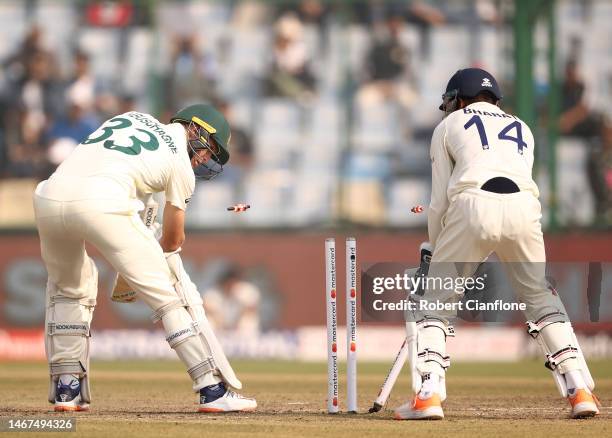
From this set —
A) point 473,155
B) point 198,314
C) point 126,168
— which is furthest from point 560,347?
point 126,168

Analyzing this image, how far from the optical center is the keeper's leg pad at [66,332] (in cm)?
739

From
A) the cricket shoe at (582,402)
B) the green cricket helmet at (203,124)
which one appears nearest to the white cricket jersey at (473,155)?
the cricket shoe at (582,402)

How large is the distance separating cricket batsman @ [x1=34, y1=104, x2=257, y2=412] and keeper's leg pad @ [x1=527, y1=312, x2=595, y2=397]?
69.3 inches

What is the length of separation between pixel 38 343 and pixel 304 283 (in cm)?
350

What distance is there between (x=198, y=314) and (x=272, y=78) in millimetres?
12003

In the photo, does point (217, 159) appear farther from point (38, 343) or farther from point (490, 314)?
point (38, 343)

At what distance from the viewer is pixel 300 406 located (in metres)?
8.09

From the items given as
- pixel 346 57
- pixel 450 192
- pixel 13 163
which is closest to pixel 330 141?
pixel 346 57

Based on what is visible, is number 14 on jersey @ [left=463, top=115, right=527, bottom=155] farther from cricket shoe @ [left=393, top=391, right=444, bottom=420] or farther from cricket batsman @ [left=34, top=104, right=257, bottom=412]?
cricket batsman @ [left=34, top=104, right=257, bottom=412]

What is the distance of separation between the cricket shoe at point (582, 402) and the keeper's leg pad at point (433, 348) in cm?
72

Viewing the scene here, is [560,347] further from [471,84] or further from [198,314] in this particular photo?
[198,314]

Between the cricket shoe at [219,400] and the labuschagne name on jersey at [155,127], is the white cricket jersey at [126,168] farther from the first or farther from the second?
the cricket shoe at [219,400]

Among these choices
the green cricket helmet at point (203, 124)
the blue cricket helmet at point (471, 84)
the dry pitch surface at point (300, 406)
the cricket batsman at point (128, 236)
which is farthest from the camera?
the green cricket helmet at point (203, 124)

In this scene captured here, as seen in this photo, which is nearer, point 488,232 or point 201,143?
point 488,232
